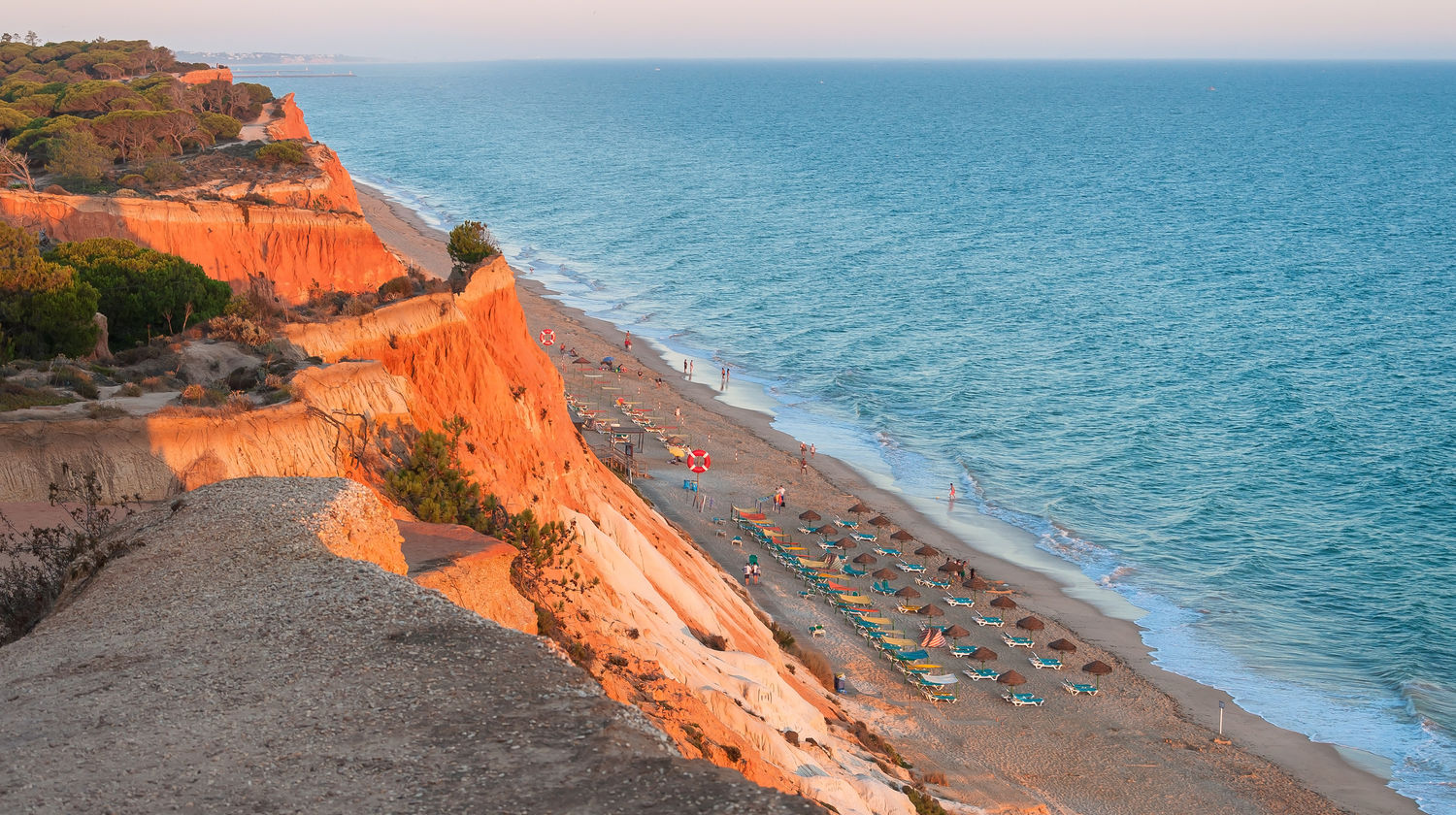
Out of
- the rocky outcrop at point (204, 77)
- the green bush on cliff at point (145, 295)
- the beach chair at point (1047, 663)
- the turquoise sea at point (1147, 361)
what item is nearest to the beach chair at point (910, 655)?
the beach chair at point (1047, 663)

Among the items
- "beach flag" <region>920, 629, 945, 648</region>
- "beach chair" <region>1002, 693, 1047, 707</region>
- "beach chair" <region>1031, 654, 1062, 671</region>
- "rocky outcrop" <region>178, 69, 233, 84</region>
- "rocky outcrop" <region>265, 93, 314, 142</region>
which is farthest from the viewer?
"rocky outcrop" <region>178, 69, 233, 84</region>

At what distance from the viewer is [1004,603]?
43562 mm

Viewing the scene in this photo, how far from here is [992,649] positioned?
41.0 meters

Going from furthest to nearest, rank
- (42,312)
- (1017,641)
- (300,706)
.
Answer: (1017,641) < (42,312) < (300,706)

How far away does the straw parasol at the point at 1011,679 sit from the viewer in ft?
125

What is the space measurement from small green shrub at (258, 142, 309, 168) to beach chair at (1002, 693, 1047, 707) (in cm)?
5074

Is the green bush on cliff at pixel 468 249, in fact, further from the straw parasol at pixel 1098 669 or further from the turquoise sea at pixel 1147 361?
the turquoise sea at pixel 1147 361

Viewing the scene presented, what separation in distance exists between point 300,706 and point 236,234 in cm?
3889

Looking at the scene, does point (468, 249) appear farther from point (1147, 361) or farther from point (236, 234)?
point (1147, 361)

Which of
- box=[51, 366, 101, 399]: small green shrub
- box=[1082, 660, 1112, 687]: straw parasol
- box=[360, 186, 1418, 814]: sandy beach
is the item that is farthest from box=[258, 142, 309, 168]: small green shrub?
box=[1082, 660, 1112, 687]: straw parasol

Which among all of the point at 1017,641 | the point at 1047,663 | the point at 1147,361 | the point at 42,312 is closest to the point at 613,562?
the point at 42,312

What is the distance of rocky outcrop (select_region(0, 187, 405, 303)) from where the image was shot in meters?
44.8

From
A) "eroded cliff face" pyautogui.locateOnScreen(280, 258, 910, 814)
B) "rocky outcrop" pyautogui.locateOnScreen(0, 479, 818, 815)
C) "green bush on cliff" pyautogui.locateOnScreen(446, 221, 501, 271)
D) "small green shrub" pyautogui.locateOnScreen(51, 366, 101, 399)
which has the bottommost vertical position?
"eroded cliff face" pyautogui.locateOnScreen(280, 258, 910, 814)

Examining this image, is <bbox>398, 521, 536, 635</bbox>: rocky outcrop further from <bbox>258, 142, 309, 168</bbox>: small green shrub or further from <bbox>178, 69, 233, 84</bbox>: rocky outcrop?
<bbox>178, 69, 233, 84</bbox>: rocky outcrop
